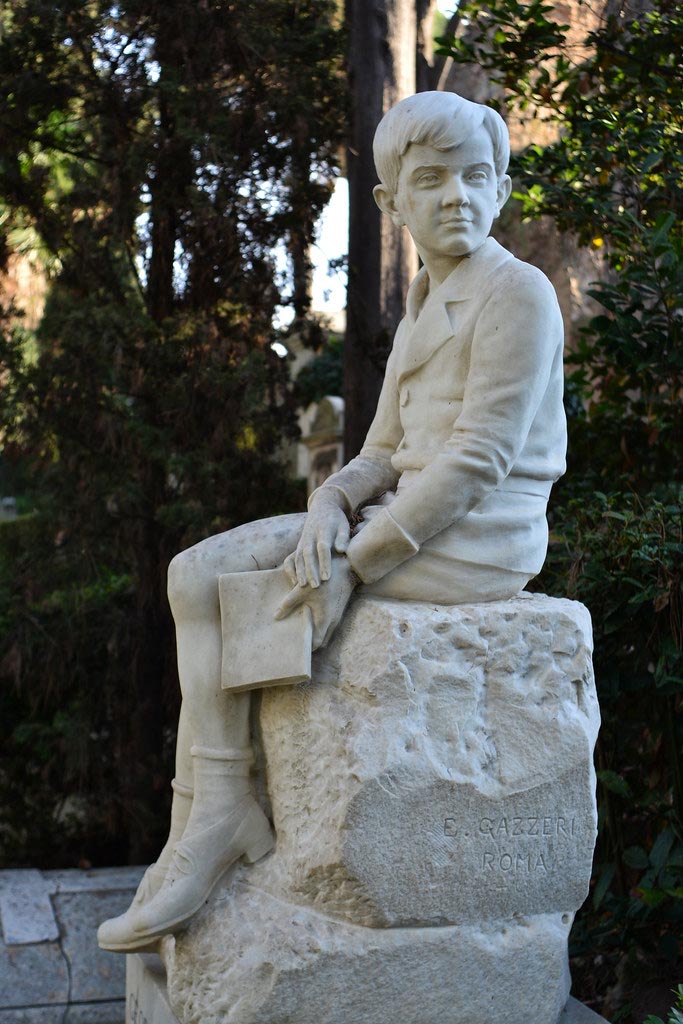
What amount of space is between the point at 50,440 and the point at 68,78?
157cm

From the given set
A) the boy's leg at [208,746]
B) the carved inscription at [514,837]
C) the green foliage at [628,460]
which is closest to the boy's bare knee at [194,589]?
the boy's leg at [208,746]

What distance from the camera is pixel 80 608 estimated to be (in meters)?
5.50

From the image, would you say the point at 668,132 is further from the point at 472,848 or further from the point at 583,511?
the point at 472,848

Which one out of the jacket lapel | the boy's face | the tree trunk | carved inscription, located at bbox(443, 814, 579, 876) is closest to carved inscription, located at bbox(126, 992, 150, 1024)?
carved inscription, located at bbox(443, 814, 579, 876)

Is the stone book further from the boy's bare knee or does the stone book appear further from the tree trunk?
the tree trunk

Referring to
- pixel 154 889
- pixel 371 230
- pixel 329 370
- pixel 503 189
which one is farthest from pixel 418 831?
pixel 329 370

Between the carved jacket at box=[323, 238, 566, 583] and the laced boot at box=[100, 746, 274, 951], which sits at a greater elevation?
the carved jacket at box=[323, 238, 566, 583]

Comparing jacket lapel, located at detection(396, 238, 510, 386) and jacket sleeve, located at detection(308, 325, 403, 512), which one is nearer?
jacket lapel, located at detection(396, 238, 510, 386)

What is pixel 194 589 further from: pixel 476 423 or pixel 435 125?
pixel 435 125

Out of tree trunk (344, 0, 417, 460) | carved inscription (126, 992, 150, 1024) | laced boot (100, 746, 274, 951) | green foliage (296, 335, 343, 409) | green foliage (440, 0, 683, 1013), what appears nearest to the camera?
laced boot (100, 746, 274, 951)

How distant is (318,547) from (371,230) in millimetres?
3059

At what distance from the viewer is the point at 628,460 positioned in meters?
4.71

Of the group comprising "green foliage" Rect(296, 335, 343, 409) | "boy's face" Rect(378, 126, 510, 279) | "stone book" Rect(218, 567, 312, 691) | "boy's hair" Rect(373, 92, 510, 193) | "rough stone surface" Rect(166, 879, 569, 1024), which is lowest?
"rough stone surface" Rect(166, 879, 569, 1024)

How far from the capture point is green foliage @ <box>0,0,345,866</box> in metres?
5.30
